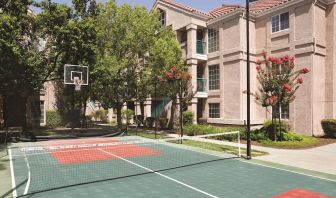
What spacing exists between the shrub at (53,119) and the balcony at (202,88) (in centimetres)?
1692

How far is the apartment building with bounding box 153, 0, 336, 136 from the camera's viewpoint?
23.5 m

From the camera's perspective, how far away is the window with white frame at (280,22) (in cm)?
2561

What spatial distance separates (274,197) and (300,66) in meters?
17.8

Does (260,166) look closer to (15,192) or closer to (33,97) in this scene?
(15,192)

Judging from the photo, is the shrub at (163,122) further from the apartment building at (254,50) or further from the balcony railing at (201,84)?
the balcony railing at (201,84)

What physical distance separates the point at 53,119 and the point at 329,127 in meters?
28.6

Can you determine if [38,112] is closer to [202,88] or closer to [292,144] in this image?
[202,88]

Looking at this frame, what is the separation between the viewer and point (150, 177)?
1144 centimetres

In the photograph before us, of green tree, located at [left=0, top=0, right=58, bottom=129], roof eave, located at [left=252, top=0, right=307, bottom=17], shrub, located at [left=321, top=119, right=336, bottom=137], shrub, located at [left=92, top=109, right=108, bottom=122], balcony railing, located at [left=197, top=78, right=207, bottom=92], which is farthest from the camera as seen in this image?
shrub, located at [left=92, top=109, right=108, bottom=122]

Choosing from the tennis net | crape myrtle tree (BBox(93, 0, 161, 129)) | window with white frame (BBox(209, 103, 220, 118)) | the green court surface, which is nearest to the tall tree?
crape myrtle tree (BBox(93, 0, 161, 129))

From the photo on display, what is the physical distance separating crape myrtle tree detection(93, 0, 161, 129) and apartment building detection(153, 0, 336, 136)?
5.66 meters

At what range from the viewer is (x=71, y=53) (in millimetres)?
24891

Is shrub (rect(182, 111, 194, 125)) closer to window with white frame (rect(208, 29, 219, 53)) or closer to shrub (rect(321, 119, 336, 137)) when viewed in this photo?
window with white frame (rect(208, 29, 219, 53))

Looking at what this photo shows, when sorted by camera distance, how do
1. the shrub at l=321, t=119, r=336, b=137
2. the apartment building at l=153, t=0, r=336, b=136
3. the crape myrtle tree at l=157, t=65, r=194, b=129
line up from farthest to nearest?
the crape myrtle tree at l=157, t=65, r=194, b=129, the apartment building at l=153, t=0, r=336, b=136, the shrub at l=321, t=119, r=336, b=137
